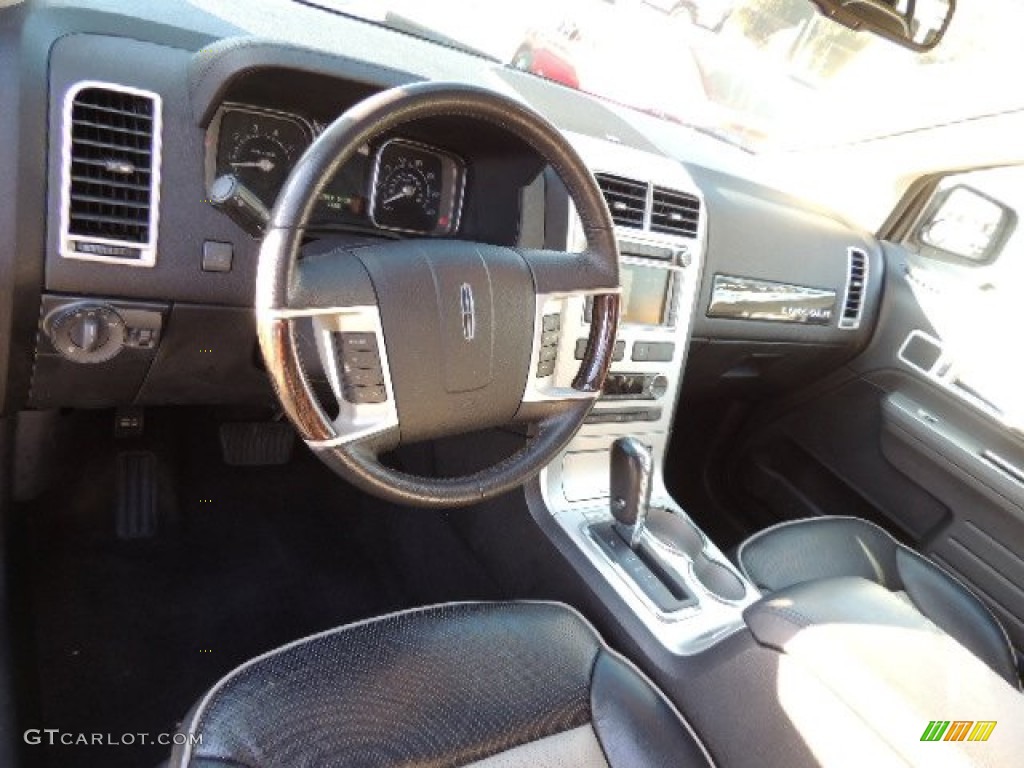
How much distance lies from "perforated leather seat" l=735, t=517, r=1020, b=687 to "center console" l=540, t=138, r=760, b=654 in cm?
19

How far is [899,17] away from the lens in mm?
1795

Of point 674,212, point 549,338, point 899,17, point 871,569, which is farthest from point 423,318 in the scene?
point 899,17

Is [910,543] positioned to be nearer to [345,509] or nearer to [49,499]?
[345,509]

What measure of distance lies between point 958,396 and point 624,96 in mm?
1265

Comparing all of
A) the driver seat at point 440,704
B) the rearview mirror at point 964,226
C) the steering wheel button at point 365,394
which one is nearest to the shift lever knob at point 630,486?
the driver seat at point 440,704

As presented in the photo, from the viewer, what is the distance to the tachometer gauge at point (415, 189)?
1432mm

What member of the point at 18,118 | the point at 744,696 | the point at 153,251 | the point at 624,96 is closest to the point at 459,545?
the point at 744,696

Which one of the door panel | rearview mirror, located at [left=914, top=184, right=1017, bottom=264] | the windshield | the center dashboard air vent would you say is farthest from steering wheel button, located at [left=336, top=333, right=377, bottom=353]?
rearview mirror, located at [left=914, top=184, right=1017, bottom=264]

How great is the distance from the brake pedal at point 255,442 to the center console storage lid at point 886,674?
1.30 m

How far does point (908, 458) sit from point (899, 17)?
117cm

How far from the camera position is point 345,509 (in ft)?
7.12

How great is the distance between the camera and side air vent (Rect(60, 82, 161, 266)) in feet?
3.66

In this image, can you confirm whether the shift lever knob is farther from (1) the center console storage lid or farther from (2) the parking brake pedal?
(2) the parking brake pedal

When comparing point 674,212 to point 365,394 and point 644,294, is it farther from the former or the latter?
point 365,394
